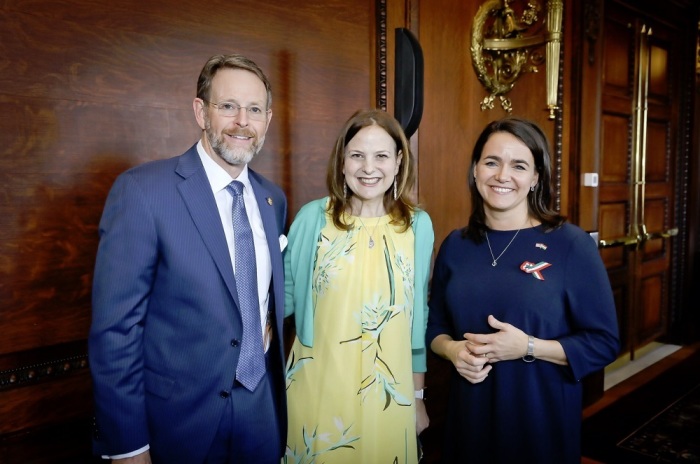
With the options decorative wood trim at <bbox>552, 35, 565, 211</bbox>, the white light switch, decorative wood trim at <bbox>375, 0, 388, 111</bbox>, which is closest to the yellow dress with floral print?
decorative wood trim at <bbox>375, 0, 388, 111</bbox>

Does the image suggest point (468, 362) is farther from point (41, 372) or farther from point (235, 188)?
point (41, 372)

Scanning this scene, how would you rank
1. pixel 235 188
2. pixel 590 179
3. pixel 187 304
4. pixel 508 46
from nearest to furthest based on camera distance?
1. pixel 187 304
2. pixel 235 188
3. pixel 508 46
4. pixel 590 179

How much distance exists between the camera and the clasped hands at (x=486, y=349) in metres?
1.45

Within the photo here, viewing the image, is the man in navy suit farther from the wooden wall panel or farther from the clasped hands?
the clasped hands

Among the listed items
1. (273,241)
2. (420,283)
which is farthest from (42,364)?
A: (420,283)

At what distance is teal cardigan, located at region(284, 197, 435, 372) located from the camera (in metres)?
1.67

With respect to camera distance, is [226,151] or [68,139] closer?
[226,151]

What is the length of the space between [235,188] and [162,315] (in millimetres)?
378

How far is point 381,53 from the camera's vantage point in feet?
7.61

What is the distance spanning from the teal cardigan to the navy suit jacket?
35 centimetres

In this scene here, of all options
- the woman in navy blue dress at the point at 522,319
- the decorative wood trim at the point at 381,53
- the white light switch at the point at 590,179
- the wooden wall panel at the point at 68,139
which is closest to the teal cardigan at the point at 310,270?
the woman in navy blue dress at the point at 522,319

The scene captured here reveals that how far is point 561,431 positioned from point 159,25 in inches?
67.4

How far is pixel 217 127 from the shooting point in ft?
4.56

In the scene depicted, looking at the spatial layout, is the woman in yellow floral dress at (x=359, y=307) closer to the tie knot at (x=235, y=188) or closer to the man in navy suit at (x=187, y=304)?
the man in navy suit at (x=187, y=304)
